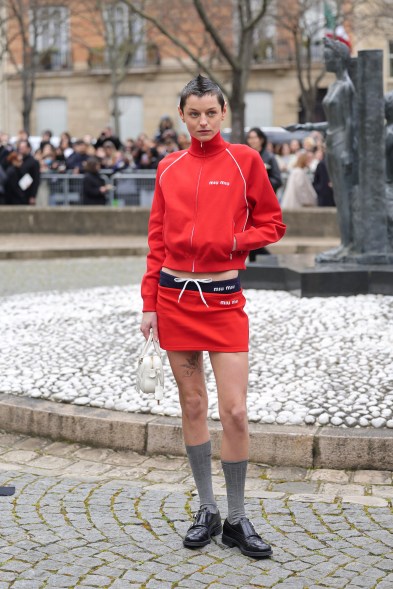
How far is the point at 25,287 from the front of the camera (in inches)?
588

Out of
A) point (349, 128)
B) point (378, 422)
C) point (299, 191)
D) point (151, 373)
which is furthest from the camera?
point (299, 191)

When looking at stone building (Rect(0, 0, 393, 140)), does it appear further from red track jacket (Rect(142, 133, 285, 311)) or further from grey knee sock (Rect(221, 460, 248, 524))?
grey knee sock (Rect(221, 460, 248, 524))

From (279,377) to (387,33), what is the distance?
1357 inches

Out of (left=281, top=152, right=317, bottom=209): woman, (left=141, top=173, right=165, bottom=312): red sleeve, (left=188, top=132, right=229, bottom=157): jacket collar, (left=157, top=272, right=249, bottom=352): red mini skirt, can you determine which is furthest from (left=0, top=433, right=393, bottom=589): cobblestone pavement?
(left=281, top=152, right=317, bottom=209): woman

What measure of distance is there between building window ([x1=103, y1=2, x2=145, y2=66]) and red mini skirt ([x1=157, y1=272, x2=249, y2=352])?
129 feet

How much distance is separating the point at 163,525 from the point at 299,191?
1577 centimetres

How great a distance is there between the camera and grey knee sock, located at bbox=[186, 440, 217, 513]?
5242 millimetres

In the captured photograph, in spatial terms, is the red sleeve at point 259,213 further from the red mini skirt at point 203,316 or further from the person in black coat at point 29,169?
the person in black coat at point 29,169

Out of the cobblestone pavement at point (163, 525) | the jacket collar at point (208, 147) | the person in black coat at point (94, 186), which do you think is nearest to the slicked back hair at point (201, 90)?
the jacket collar at point (208, 147)

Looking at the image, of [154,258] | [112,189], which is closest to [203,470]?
[154,258]

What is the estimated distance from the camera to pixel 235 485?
5148mm

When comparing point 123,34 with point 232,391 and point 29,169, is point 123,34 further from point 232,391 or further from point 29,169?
point 232,391

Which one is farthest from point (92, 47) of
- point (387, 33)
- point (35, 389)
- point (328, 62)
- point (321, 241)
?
point (35, 389)

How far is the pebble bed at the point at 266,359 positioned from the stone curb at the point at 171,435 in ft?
0.48
